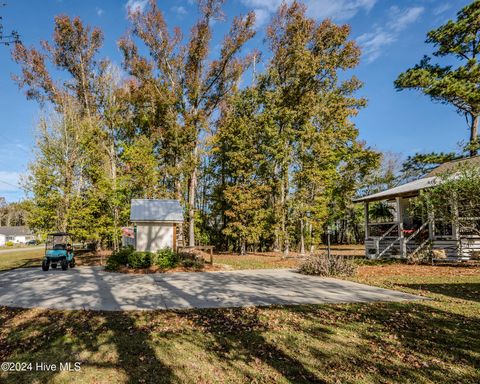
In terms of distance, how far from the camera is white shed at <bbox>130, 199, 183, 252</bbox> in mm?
15992

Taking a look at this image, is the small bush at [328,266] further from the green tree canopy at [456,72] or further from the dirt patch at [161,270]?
the green tree canopy at [456,72]

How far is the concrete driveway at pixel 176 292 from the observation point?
692 cm

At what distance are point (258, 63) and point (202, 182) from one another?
1282 centimetres

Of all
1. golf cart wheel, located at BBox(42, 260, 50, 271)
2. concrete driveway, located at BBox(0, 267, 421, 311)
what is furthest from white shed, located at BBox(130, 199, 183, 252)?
concrete driveway, located at BBox(0, 267, 421, 311)

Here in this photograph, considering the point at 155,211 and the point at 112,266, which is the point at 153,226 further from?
the point at 112,266

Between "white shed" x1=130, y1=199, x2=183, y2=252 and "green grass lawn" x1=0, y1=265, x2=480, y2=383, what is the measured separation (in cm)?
950

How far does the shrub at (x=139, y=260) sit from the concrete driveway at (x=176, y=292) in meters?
2.45

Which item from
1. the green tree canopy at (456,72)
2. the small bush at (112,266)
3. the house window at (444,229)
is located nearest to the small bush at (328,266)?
the house window at (444,229)

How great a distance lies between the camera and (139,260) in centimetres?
1373

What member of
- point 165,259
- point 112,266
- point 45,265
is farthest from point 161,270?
point 45,265

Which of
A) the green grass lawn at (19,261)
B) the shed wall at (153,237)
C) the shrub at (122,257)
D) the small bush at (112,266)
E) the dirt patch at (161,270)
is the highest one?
the shed wall at (153,237)

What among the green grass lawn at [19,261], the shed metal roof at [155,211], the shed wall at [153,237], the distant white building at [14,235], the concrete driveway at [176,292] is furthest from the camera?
the distant white building at [14,235]

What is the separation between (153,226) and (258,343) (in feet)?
42.3

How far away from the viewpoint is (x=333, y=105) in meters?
23.8
